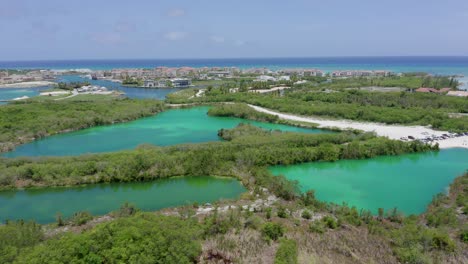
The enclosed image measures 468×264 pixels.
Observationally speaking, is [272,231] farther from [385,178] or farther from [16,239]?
[385,178]

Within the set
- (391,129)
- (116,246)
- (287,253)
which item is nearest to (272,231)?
(287,253)

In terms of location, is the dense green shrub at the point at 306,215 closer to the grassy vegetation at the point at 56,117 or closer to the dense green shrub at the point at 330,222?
the dense green shrub at the point at 330,222

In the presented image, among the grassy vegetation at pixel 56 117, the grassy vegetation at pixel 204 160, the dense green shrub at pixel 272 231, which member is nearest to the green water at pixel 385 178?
the grassy vegetation at pixel 204 160

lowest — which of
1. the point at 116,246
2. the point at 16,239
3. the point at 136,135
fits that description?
the point at 136,135

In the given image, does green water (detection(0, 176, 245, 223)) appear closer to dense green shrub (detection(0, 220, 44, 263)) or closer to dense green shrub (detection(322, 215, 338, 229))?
dense green shrub (detection(0, 220, 44, 263))

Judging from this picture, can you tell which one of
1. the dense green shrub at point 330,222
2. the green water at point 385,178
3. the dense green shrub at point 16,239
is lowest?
the green water at point 385,178

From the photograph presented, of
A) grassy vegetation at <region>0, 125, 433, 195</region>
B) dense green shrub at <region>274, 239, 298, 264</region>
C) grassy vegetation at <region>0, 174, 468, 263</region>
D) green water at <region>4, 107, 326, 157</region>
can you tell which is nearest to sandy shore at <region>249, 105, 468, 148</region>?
green water at <region>4, 107, 326, 157</region>
